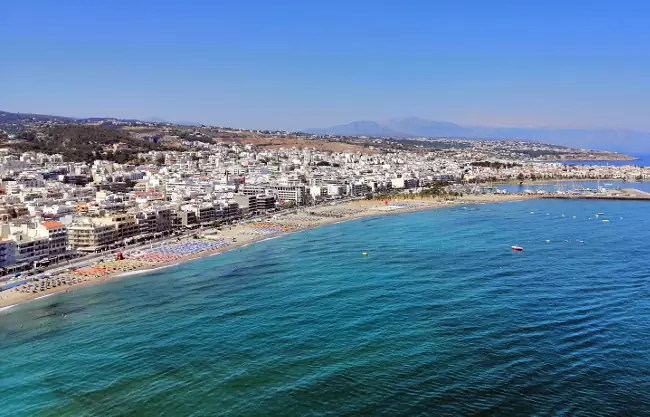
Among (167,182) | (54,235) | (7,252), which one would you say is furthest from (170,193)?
(7,252)

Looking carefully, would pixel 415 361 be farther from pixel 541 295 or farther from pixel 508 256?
pixel 508 256

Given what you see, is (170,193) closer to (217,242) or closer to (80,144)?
(217,242)

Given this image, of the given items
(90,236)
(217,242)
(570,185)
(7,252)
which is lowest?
(570,185)

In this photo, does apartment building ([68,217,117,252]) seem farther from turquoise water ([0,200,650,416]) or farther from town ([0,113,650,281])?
turquoise water ([0,200,650,416])

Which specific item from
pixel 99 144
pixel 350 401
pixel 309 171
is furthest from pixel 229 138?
pixel 350 401

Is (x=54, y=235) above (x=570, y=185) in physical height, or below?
above

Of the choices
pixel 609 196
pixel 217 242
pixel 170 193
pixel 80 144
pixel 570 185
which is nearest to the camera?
pixel 217 242

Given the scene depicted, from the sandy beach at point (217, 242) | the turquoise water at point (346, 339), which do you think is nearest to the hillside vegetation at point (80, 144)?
the sandy beach at point (217, 242)
